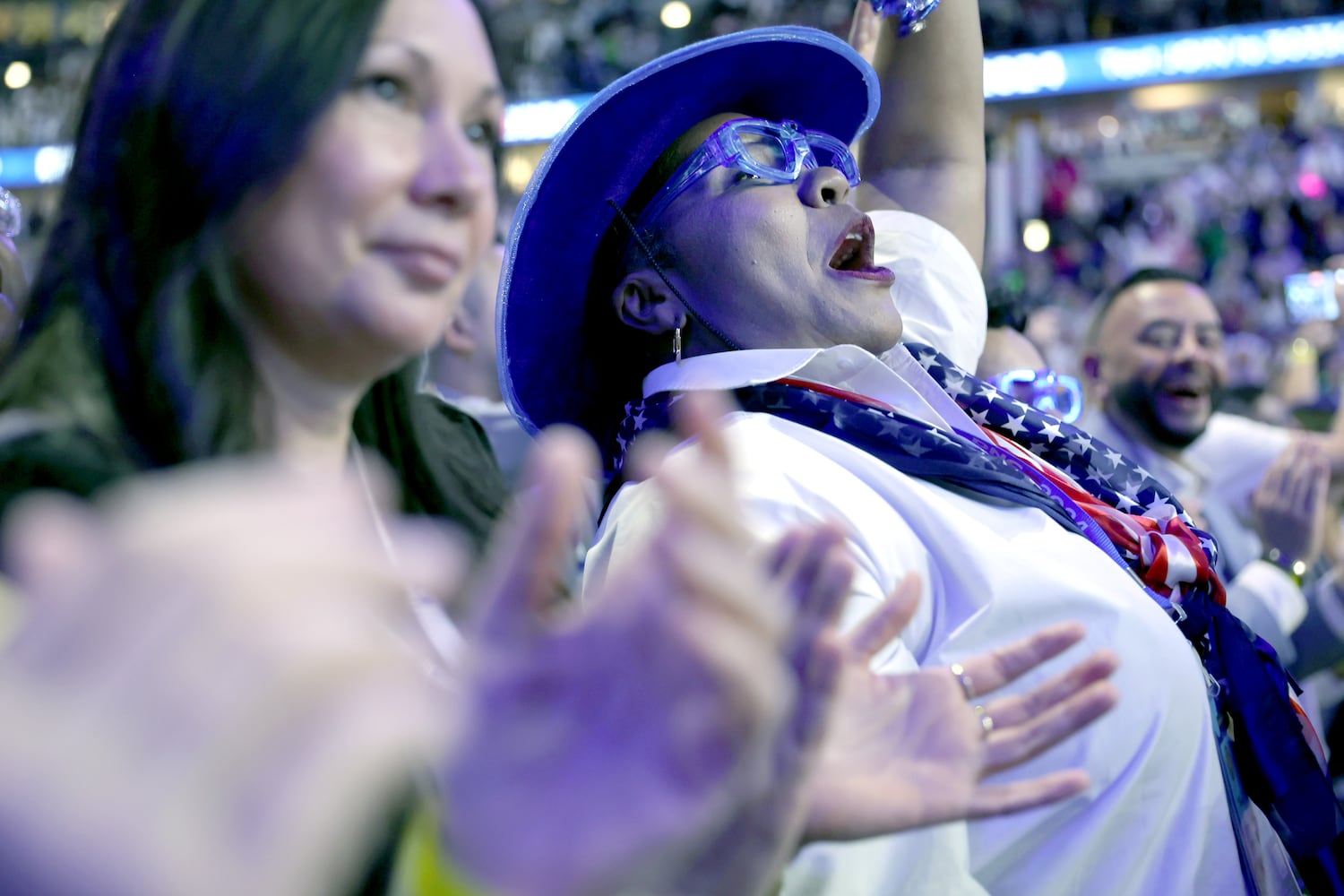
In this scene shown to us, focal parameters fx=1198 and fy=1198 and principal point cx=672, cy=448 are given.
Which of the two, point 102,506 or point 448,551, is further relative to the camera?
point 102,506

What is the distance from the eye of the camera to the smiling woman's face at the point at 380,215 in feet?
2.53

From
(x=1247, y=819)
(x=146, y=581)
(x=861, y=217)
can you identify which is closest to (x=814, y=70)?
(x=861, y=217)

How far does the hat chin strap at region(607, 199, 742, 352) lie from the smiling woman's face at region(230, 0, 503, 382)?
0.88 metres

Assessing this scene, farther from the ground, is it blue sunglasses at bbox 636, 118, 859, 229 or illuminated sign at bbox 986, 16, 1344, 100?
blue sunglasses at bbox 636, 118, 859, 229

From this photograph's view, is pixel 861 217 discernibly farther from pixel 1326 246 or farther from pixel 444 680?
pixel 1326 246

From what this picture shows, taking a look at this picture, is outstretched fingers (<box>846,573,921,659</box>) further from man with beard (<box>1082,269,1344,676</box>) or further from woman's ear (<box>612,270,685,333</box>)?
man with beard (<box>1082,269,1344,676</box>)

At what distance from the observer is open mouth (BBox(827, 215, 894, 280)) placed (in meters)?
1.71

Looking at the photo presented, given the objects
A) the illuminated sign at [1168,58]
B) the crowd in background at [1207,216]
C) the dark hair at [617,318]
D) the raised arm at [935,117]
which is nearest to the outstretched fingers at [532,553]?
the dark hair at [617,318]

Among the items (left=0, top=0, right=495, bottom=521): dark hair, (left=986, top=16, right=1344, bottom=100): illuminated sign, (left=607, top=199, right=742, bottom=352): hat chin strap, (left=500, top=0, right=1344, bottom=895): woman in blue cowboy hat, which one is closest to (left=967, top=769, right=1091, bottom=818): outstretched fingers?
(left=500, top=0, right=1344, bottom=895): woman in blue cowboy hat

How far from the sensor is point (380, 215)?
0.79 m

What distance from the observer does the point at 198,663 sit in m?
0.39

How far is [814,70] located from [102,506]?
145 cm

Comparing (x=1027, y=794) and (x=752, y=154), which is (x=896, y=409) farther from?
(x=1027, y=794)

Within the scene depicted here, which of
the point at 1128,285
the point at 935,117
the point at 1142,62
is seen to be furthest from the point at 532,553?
the point at 1142,62
